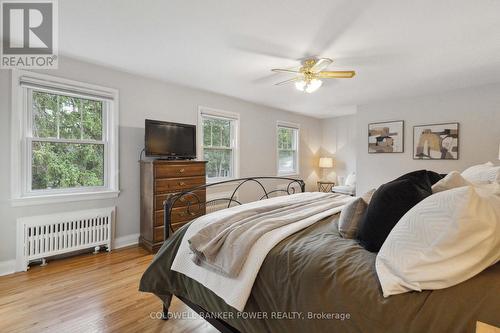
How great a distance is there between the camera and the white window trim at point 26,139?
103 inches

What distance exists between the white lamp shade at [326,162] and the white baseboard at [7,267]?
619 cm

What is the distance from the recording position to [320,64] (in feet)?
8.68

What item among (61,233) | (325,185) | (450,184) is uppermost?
(450,184)

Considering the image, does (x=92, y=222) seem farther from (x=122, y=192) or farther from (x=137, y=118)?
(x=137, y=118)

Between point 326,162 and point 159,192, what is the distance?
4.77m

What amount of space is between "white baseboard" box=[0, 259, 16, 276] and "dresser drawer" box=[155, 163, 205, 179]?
5.51 feet

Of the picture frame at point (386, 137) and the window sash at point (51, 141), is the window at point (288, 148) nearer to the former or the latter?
the picture frame at point (386, 137)

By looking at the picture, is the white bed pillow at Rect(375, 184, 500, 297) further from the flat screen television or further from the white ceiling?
the flat screen television

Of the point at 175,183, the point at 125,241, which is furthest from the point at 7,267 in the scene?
the point at 175,183

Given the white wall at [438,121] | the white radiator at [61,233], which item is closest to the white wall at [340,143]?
the white wall at [438,121]

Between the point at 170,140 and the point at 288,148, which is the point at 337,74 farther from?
the point at 288,148

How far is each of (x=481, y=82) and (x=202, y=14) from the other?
4.24m

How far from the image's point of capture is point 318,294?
106cm

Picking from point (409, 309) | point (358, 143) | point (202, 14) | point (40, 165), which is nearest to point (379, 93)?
point (358, 143)
